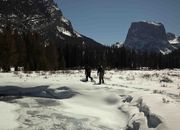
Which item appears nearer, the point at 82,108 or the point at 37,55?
the point at 82,108

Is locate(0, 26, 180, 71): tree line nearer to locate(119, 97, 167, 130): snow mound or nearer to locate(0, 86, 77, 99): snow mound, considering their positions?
locate(0, 86, 77, 99): snow mound

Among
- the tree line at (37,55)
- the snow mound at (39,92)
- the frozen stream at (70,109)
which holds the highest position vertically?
the tree line at (37,55)

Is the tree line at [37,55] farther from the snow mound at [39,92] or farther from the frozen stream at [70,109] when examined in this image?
the frozen stream at [70,109]

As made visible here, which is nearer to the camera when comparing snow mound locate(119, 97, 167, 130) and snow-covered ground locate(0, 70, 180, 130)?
snow mound locate(119, 97, 167, 130)

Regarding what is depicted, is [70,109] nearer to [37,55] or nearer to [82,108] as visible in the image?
[82,108]

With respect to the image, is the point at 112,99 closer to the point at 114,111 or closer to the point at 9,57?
the point at 114,111

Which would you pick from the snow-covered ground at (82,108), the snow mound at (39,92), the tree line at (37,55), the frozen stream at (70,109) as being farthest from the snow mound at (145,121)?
the tree line at (37,55)

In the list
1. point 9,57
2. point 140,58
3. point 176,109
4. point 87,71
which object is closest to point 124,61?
point 140,58

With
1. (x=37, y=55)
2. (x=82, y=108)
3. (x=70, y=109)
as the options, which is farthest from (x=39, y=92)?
(x=37, y=55)

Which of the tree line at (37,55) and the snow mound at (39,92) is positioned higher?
the tree line at (37,55)

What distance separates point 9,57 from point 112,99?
36.6 meters

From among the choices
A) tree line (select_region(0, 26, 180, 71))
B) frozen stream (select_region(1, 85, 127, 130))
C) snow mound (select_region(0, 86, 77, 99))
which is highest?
tree line (select_region(0, 26, 180, 71))

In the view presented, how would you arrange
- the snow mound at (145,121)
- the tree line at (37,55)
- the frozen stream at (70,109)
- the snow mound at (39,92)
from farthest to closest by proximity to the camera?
the tree line at (37,55) → the snow mound at (39,92) → the frozen stream at (70,109) → the snow mound at (145,121)

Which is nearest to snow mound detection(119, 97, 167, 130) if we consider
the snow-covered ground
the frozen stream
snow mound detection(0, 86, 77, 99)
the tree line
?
the snow-covered ground
